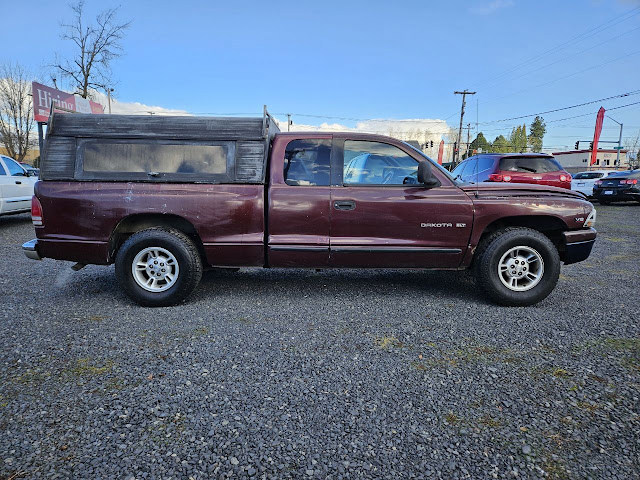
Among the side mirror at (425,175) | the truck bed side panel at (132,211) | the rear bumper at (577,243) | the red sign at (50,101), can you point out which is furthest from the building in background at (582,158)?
the truck bed side panel at (132,211)

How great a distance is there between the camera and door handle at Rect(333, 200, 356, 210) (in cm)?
396

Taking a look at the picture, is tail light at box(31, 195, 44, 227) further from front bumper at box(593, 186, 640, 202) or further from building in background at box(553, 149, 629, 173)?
building in background at box(553, 149, 629, 173)

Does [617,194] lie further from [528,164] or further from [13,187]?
[13,187]

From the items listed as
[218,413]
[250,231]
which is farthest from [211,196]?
[218,413]

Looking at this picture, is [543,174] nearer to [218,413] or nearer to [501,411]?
[501,411]

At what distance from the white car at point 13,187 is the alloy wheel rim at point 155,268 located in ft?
22.4

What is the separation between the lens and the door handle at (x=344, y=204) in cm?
396

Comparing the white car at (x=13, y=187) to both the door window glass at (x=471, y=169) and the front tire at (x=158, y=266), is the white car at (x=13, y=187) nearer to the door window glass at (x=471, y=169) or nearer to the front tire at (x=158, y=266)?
the front tire at (x=158, y=266)

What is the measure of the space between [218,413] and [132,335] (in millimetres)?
1450

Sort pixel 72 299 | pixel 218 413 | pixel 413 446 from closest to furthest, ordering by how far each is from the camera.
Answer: pixel 413 446, pixel 218 413, pixel 72 299

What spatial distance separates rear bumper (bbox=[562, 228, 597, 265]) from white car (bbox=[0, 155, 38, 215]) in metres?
10.2

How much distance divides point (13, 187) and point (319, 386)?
33.0ft

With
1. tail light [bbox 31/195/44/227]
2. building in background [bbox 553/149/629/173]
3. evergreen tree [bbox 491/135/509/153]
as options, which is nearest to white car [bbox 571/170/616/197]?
tail light [bbox 31/195/44/227]

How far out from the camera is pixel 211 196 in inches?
153
